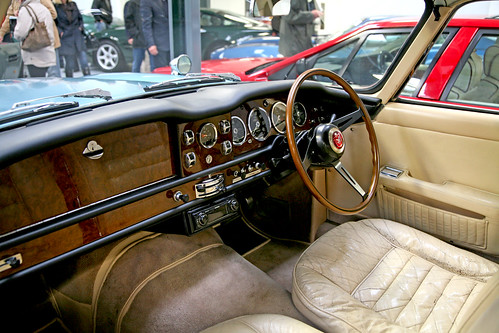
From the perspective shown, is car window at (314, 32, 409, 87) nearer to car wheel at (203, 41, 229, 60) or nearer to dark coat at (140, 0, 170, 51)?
dark coat at (140, 0, 170, 51)

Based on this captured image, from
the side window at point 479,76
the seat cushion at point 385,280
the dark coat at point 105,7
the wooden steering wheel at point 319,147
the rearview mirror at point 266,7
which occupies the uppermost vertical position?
the dark coat at point 105,7

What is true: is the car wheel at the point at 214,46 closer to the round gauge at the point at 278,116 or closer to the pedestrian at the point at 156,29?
the pedestrian at the point at 156,29

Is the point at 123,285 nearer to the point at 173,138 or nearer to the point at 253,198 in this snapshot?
the point at 173,138

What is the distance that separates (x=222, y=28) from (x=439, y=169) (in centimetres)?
642

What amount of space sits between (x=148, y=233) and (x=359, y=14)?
225 inches

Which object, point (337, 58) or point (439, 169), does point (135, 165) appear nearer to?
point (439, 169)

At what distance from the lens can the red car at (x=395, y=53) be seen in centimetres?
245

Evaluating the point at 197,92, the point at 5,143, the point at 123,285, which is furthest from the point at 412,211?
the point at 5,143

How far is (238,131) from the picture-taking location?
1857 millimetres

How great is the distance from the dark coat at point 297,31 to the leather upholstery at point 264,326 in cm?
449

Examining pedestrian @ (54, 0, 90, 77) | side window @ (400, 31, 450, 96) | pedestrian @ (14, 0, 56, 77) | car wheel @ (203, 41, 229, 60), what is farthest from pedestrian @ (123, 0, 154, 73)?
side window @ (400, 31, 450, 96)

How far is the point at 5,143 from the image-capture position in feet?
3.78

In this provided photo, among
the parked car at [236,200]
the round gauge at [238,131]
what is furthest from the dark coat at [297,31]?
the round gauge at [238,131]

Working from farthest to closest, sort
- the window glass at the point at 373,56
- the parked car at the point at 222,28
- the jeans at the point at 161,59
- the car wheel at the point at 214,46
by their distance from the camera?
1. the parked car at the point at 222,28
2. the car wheel at the point at 214,46
3. the jeans at the point at 161,59
4. the window glass at the point at 373,56
